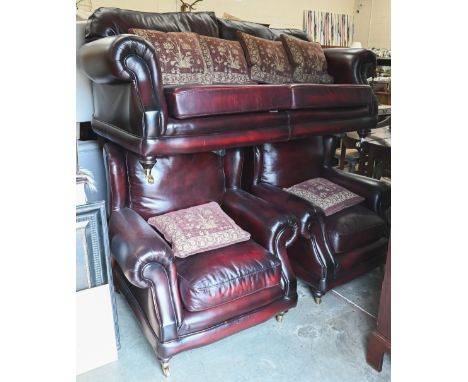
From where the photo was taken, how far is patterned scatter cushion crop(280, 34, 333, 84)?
8.87 ft

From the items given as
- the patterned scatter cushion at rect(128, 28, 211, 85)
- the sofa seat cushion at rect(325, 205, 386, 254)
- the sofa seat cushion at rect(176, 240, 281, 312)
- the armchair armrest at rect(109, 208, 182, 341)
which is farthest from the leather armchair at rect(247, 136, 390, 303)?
the armchair armrest at rect(109, 208, 182, 341)

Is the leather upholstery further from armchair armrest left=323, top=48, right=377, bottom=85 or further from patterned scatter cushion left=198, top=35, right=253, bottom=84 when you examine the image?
patterned scatter cushion left=198, top=35, right=253, bottom=84

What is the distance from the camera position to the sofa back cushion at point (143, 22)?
207 cm

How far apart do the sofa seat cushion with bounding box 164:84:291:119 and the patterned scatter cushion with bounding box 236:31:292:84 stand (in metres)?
0.55

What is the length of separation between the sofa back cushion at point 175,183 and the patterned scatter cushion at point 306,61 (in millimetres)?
957

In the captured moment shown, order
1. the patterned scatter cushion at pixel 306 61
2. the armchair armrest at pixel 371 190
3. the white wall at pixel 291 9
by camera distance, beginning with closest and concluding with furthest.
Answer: the armchair armrest at pixel 371 190
the patterned scatter cushion at pixel 306 61
the white wall at pixel 291 9

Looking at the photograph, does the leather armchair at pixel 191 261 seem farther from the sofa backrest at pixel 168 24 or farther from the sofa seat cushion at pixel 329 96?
the sofa backrest at pixel 168 24

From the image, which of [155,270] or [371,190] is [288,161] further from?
[155,270]

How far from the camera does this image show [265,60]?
102 inches

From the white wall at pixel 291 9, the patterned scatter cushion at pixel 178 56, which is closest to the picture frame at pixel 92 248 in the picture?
the patterned scatter cushion at pixel 178 56

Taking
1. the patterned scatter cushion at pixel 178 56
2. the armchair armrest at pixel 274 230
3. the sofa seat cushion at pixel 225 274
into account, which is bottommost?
the sofa seat cushion at pixel 225 274

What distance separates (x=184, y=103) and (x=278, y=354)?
1.23m
